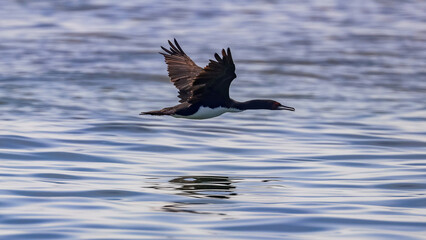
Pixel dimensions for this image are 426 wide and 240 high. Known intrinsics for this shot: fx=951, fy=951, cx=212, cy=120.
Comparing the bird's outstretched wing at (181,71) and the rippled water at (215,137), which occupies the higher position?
the bird's outstretched wing at (181,71)

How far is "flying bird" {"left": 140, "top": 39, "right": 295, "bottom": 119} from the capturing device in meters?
11.2

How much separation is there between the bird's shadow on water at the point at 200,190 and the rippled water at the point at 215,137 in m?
0.03

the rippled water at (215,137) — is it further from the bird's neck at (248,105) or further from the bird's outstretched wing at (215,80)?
the bird's outstretched wing at (215,80)

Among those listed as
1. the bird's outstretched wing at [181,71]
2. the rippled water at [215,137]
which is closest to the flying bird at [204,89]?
the bird's outstretched wing at [181,71]

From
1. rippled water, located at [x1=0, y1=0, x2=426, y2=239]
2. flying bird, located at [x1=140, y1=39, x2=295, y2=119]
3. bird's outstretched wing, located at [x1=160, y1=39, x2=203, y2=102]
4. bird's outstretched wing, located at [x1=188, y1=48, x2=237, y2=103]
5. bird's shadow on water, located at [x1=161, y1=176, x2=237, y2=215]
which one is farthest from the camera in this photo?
bird's outstretched wing, located at [x1=160, y1=39, x2=203, y2=102]

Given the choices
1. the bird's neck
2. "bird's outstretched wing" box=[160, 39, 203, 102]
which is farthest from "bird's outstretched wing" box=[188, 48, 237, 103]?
"bird's outstretched wing" box=[160, 39, 203, 102]

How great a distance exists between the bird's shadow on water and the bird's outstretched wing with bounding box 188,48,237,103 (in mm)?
1024

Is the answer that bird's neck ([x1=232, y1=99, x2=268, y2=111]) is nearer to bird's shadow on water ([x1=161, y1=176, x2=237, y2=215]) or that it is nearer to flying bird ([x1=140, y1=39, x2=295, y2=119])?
flying bird ([x1=140, y1=39, x2=295, y2=119])

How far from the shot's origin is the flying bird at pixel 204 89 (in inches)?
439

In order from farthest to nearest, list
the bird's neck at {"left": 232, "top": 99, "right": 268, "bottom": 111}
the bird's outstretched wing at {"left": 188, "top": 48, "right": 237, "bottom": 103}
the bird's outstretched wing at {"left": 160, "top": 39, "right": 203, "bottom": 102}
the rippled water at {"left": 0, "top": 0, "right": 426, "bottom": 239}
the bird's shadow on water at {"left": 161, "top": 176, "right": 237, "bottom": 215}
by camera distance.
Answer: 1. the bird's outstretched wing at {"left": 160, "top": 39, "right": 203, "bottom": 102}
2. the bird's neck at {"left": 232, "top": 99, "right": 268, "bottom": 111}
3. the bird's outstretched wing at {"left": 188, "top": 48, "right": 237, "bottom": 103}
4. the bird's shadow on water at {"left": 161, "top": 176, "right": 237, "bottom": 215}
5. the rippled water at {"left": 0, "top": 0, "right": 426, "bottom": 239}

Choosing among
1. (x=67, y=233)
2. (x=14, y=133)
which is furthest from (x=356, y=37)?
(x=67, y=233)

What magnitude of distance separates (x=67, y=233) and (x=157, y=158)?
4.55m

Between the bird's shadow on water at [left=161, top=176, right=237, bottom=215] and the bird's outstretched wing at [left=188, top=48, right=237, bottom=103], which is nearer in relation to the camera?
the bird's shadow on water at [left=161, top=176, right=237, bottom=215]

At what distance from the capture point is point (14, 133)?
14.6 m
